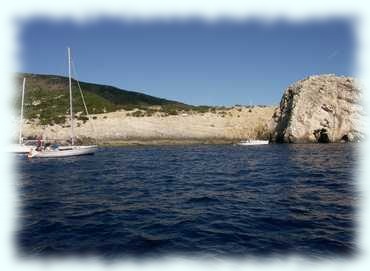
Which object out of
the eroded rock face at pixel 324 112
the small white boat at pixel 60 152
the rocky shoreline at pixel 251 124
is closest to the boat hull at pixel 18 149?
the small white boat at pixel 60 152

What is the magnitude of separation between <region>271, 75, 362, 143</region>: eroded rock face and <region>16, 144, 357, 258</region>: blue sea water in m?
57.1

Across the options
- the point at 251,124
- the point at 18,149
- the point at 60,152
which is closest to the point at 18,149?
the point at 18,149

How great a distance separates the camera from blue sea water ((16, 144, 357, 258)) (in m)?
12.5

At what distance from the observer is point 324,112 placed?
8531cm

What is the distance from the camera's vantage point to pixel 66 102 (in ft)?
436

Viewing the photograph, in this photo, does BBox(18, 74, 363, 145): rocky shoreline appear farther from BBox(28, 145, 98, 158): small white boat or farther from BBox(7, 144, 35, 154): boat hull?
BBox(28, 145, 98, 158): small white boat

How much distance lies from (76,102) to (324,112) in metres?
79.7

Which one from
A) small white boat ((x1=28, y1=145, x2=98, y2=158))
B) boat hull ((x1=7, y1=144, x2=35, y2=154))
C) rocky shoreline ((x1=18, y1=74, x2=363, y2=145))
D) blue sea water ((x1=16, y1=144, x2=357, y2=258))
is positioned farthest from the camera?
rocky shoreline ((x1=18, y1=74, x2=363, y2=145))

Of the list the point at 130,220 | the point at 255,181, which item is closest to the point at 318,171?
the point at 255,181

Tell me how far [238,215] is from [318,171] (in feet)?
54.3

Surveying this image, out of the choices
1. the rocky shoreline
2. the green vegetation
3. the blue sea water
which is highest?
the green vegetation

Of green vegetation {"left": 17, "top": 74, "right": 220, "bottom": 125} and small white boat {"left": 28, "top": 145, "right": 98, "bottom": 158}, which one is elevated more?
green vegetation {"left": 17, "top": 74, "right": 220, "bottom": 125}

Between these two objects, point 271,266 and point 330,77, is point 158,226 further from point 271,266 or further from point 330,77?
point 330,77

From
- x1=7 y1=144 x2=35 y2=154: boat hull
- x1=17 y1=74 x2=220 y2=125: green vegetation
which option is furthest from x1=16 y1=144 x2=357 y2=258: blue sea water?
x1=17 y1=74 x2=220 y2=125: green vegetation
